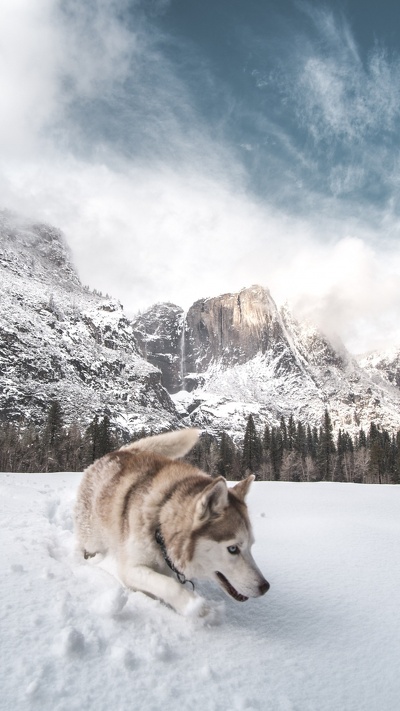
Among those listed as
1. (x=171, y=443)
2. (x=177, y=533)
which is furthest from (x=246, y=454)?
(x=177, y=533)

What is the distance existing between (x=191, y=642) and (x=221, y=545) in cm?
66

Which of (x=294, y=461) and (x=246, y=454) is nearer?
(x=246, y=454)

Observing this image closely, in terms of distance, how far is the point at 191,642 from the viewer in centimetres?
261

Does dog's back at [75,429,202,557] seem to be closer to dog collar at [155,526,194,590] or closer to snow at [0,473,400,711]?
dog collar at [155,526,194,590]

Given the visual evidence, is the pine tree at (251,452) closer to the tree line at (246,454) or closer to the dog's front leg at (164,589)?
the tree line at (246,454)

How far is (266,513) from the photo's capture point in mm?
9727

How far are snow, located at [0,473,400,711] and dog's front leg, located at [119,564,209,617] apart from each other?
0.24 feet

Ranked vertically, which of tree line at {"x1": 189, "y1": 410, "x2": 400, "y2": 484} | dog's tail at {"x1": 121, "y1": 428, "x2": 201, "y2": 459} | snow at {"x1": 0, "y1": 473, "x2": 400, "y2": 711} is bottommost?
snow at {"x1": 0, "y1": 473, "x2": 400, "y2": 711}

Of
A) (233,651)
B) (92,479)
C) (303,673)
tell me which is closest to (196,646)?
(233,651)

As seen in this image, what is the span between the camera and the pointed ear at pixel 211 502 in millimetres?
3004

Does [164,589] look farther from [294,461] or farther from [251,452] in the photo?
[294,461]

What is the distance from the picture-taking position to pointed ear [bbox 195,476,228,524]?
3004mm

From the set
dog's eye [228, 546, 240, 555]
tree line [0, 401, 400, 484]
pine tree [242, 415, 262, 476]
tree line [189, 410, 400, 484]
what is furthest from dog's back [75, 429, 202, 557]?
pine tree [242, 415, 262, 476]

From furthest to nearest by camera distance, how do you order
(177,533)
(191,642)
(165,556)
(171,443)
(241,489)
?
1. (171,443)
2. (241,489)
3. (165,556)
4. (177,533)
5. (191,642)
